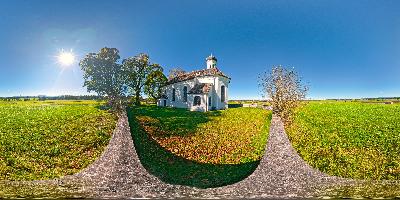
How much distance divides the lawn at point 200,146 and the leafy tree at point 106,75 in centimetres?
371

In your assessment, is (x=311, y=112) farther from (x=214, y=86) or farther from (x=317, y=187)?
(x=317, y=187)

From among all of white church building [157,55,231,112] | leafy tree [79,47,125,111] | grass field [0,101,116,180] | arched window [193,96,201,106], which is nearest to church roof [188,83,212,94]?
white church building [157,55,231,112]

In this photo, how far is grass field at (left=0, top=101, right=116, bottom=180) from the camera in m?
24.9

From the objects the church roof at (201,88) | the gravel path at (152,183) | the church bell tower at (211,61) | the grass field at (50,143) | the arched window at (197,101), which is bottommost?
the gravel path at (152,183)

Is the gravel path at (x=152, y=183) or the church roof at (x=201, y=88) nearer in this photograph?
the gravel path at (x=152, y=183)

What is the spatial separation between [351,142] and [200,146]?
15.3 meters

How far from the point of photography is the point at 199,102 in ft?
209

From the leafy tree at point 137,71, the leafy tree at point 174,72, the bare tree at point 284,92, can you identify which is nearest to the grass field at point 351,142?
the bare tree at point 284,92

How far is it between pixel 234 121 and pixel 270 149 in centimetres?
1632

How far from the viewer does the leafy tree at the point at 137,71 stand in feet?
182

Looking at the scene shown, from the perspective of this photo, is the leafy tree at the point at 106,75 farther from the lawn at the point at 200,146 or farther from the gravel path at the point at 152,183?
the gravel path at the point at 152,183

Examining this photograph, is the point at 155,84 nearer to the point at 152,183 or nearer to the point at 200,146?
the point at 200,146

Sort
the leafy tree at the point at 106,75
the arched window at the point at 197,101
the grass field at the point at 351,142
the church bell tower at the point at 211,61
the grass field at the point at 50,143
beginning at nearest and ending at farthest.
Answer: the grass field at the point at 50,143, the grass field at the point at 351,142, the leafy tree at the point at 106,75, the arched window at the point at 197,101, the church bell tower at the point at 211,61

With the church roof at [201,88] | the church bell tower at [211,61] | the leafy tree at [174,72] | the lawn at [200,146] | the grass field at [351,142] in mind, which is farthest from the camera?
the leafy tree at [174,72]
